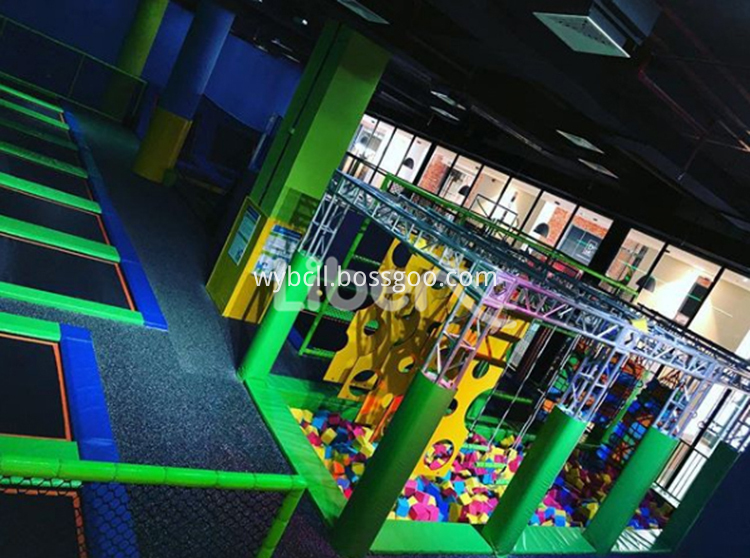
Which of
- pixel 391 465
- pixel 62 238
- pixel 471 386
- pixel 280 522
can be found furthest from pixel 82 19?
pixel 280 522

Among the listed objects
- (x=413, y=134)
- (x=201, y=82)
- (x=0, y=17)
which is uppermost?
(x=413, y=134)

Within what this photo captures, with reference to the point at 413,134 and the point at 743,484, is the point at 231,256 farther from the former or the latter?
the point at 413,134

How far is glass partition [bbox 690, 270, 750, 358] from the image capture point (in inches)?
381

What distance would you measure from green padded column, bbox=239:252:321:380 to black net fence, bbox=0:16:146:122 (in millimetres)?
12914

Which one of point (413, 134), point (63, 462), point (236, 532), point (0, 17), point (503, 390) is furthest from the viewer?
point (413, 134)

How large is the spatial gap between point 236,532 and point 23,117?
1254 cm

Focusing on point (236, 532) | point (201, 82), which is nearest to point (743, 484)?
point (236, 532)

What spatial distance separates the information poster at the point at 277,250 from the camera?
796 centimetres

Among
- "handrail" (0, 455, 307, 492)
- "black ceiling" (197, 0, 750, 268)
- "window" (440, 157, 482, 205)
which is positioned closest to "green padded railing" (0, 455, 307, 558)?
"handrail" (0, 455, 307, 492)

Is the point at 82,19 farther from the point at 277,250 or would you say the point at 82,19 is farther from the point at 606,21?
the point at 606,21

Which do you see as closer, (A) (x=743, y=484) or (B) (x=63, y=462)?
(B) (x=63, y=462)

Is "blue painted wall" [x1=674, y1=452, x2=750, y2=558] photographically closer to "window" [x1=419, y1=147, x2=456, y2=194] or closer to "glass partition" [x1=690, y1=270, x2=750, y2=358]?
"glass partition" [x1=690, y1=270, x2=750, y2=358]

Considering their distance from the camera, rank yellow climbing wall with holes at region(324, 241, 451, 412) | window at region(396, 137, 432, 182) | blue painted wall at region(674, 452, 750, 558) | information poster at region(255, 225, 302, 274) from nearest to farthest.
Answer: yellow climbing wall with holes at region(324, 241, 451, 412) < blue painted wall at region(674, 452, 750, 558) < information poster at region(255, 225, 302, 274) < window at region(396, 137, 432, 182)

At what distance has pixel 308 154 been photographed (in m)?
7.70
